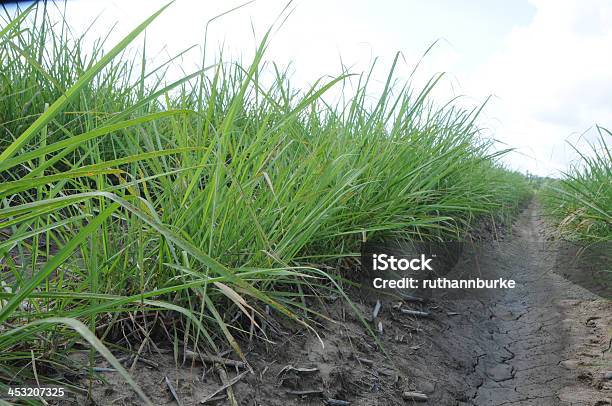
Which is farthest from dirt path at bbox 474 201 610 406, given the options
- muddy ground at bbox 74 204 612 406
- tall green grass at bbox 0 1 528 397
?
tall green grass at bbox 0 1 528 397

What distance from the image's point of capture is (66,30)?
253 cm

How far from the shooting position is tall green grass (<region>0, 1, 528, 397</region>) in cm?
96

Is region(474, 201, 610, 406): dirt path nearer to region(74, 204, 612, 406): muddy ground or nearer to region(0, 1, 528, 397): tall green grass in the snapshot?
region(74, 204, 612, 406): muddy ground


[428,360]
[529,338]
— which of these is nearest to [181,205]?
[428,360]

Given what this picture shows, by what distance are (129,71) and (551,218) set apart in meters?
3.36

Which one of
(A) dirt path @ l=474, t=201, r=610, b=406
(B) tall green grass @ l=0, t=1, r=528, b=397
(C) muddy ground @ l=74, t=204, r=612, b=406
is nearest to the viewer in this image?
(B) tall green grass @ l=0, t=1, r=528, b=397

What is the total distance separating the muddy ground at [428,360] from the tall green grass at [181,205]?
0.09 meters

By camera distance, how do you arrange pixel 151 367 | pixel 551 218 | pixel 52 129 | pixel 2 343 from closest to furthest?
1. pixel 2 343
2. pixel 151 367
3. pixel 52 129
4. pixel 551 218

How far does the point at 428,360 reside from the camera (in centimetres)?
186

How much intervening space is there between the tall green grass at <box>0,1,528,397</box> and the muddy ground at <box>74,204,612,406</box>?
93mm

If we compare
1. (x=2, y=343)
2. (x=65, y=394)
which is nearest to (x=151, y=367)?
(x=65, y=394)

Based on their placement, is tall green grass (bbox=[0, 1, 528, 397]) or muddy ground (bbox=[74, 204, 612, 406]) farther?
muddy ground (bbox=[74, 204, 612, 406])

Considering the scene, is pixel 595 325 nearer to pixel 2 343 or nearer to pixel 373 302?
pixel 373 302

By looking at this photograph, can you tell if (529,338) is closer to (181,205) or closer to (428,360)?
(428,360)
